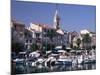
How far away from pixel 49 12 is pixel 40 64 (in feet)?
1.80

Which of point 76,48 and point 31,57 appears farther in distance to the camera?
point 76,48

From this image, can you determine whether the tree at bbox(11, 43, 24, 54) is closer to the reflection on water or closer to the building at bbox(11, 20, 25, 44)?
the building at bbox(11, 20, 25, 44)

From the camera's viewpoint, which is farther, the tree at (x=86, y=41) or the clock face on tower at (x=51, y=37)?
the tree at (x=86, y=41)

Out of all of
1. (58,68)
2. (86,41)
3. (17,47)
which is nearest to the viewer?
(17,47)

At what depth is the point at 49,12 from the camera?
203 centimetres

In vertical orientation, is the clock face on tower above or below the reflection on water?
above

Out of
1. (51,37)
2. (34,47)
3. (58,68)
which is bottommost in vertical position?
(58,68)

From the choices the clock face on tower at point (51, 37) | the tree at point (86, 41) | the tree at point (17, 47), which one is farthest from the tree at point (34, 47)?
the tree at point (86, 41)

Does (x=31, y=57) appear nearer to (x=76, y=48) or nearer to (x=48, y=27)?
(x=48, y=27)

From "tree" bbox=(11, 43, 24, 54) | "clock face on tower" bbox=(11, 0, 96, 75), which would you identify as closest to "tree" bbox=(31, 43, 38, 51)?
"clock face on tower" bbox=(11, 0, 96, 75)

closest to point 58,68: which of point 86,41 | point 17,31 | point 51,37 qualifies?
point 51,37

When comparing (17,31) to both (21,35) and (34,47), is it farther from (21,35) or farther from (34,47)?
(34,47)

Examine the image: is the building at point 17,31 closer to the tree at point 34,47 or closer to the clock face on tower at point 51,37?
the clock face on tower at point 51,37
